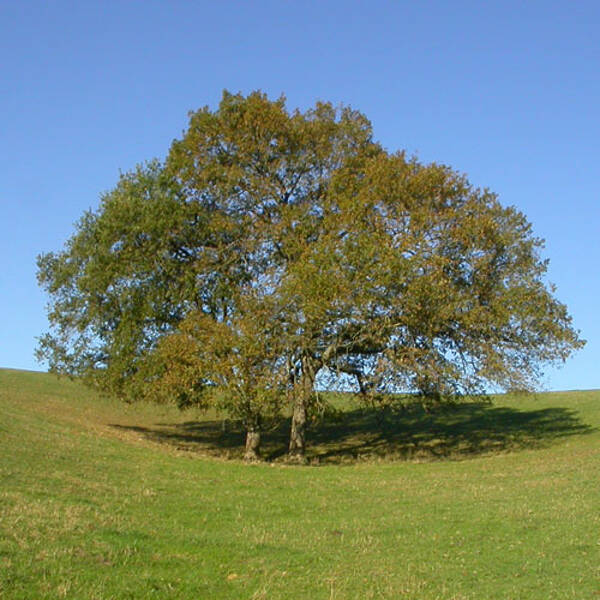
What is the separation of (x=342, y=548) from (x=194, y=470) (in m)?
11.7

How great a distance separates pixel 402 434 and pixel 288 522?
2647cm

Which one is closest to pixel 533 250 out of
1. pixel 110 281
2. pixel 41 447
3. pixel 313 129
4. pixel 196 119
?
pixel 313 129

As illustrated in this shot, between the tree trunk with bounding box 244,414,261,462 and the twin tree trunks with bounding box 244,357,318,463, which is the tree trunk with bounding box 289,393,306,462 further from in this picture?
Result: the tree trunk with bounding box 244,414,261,462

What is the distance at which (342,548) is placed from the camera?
14406 mm

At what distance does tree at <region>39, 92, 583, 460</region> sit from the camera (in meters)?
28.4

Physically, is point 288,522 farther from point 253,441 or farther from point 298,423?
point 253,441

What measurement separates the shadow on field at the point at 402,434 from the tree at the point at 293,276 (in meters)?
3.43

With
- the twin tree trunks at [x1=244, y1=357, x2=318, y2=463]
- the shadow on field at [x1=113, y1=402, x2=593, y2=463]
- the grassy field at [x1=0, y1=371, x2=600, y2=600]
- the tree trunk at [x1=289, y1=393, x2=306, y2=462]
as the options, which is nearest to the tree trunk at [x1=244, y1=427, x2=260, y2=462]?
the twin tree trunks at [x1=244, y1=357, x2=318, y2=463]

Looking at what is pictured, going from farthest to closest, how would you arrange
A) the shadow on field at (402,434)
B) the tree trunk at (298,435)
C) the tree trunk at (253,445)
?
1. the shadow on field at (402,434)
2. the tree trunk at (253,445)
3. the tree trunk at (298,435)

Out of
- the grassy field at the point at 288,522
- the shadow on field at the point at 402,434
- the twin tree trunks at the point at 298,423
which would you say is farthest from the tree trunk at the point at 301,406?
the grassy field at the point at 288,522

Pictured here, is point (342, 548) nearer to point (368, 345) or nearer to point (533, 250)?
point (368, 345)

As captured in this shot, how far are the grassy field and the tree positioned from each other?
141 inches

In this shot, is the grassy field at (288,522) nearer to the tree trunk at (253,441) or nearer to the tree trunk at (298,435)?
the tree trunk at (298,435)

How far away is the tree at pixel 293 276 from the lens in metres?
28.4
